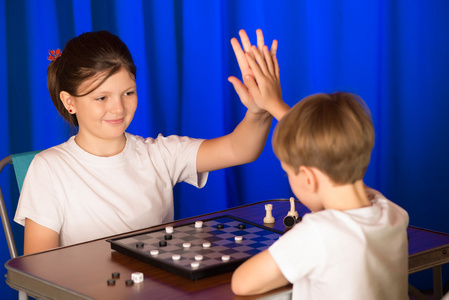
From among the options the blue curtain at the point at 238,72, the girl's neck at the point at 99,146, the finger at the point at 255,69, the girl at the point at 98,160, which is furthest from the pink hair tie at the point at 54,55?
the blue curtain at the point at 238,72

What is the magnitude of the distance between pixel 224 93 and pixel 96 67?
1358 mm

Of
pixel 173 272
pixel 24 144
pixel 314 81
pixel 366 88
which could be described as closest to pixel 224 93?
pixel 314 81

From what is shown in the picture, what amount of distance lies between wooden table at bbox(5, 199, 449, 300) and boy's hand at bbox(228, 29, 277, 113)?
15.1 inches

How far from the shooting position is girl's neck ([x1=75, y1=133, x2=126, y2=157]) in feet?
7.30

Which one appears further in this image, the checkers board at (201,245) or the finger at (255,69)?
the finger at (255,69)

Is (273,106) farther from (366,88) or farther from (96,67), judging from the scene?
(366,88)

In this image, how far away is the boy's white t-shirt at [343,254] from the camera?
1.34 m

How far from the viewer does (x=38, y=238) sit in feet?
6.70

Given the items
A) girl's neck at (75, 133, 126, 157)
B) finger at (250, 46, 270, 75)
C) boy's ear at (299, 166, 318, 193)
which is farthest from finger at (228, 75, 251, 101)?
boy's ear at (299, 166, 318, 193)

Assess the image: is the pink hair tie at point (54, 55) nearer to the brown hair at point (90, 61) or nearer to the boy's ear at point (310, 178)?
the brown hair at point (90, 61)

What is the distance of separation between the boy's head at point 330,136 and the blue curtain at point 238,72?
1847mm

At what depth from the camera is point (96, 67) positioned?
83.8 inches

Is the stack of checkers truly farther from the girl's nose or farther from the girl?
the girl's nose

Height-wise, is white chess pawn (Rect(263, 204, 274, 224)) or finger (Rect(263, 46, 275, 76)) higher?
finger (Rect(263, 46, 275, 76))
